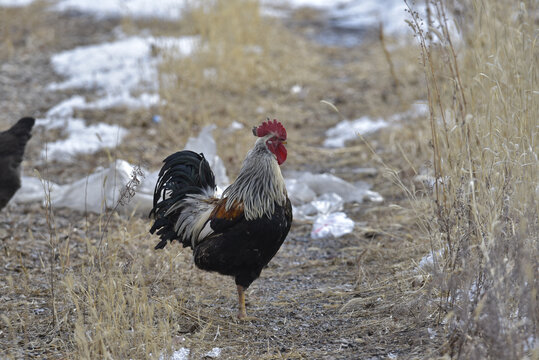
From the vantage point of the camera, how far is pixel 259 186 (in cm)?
374

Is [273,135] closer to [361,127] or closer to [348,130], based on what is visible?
[348,130]

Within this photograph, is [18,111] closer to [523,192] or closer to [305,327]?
[305,327]

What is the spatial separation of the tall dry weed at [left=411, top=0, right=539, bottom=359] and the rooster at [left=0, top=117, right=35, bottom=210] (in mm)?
3622

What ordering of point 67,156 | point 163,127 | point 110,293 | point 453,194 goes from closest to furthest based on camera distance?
point 110,293
point 453,194
point 67,156
point 163,127

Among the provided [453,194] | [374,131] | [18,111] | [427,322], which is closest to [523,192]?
[453,194]

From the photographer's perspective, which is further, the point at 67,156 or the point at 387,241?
the point at 67,156

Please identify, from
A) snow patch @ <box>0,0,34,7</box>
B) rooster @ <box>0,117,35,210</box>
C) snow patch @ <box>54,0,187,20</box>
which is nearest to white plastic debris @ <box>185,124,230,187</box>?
rooster @ <box>0,117,35,210</box>

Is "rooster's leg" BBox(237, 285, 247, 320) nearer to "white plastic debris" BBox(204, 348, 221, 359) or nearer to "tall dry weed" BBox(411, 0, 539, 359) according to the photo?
"white plastic debris" BBox(204, 348, 221, 359)

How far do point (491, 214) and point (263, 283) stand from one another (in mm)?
1929

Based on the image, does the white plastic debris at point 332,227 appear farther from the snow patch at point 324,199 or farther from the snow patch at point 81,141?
the snow patch at point 81,141

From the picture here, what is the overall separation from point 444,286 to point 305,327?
3.18 feet

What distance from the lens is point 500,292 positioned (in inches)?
103

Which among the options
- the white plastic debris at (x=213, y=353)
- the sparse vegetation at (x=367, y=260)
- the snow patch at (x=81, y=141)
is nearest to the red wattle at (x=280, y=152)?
the sparse vegetation at (x=367, y=260)

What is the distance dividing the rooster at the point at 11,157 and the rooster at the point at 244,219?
1950 mm
